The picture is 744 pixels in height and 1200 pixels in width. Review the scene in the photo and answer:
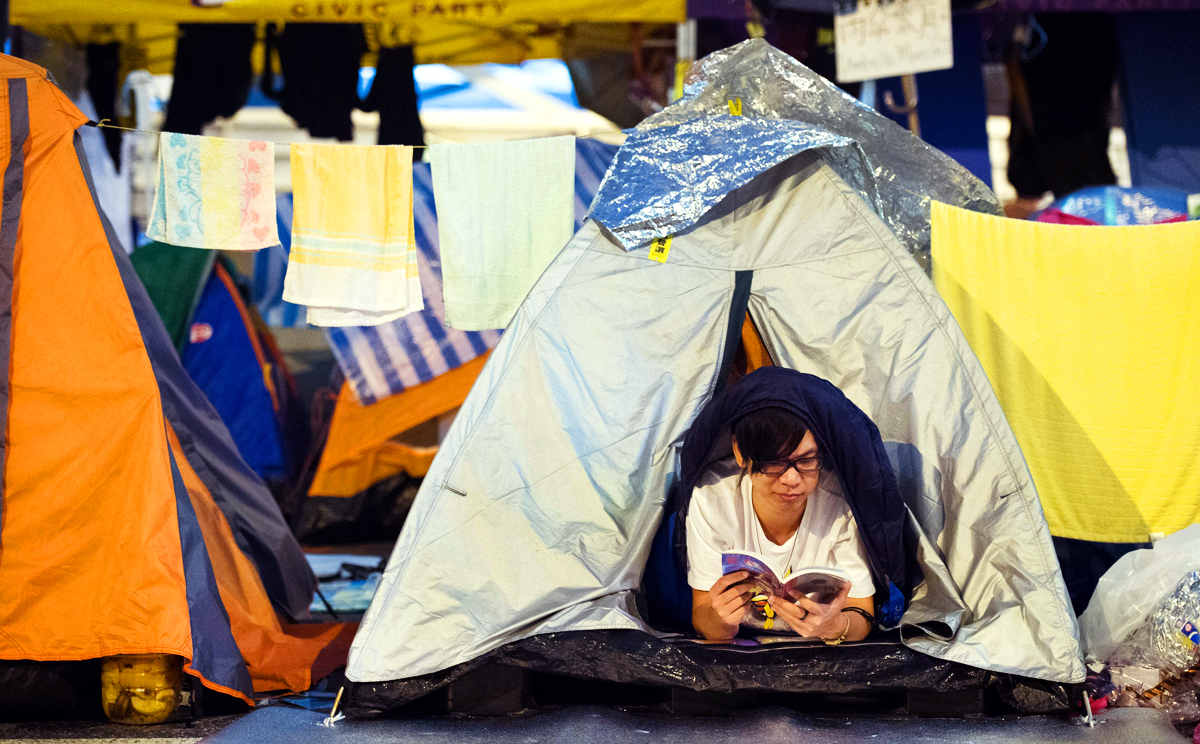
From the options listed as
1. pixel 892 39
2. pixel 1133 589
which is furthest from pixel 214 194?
pixel 1133 589

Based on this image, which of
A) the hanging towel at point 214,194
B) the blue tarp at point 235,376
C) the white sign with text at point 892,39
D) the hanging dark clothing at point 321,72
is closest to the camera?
the hanging towel at point 214,194

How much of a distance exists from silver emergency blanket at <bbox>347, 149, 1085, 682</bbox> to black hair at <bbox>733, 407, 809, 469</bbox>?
383 millimetres

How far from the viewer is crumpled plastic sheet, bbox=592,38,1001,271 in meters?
2.50

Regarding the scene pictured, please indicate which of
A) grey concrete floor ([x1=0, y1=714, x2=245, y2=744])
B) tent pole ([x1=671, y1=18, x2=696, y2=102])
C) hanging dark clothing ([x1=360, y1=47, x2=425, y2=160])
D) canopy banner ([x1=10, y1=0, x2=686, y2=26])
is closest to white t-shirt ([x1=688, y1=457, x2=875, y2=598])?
grey concrete floor ([x1=0, y1=714, x2=245, y2=744])

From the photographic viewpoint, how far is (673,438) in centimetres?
253

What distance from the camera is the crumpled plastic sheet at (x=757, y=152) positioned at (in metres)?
2.50

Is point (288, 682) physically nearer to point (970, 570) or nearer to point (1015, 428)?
point (970, 570)

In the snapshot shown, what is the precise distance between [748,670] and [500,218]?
1.55 metres

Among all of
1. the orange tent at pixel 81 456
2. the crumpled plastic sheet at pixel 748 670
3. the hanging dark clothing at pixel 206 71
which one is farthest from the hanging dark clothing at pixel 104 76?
the crumpled plastic sheet at pixel 748 670

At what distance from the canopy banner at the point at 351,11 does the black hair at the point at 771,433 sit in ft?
7.85

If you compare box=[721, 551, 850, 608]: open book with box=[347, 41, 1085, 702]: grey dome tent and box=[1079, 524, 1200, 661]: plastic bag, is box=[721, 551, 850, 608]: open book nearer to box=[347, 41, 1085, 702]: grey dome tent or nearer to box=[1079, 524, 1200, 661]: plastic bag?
box=[347, 41, 1085, 702]: grey dome tent

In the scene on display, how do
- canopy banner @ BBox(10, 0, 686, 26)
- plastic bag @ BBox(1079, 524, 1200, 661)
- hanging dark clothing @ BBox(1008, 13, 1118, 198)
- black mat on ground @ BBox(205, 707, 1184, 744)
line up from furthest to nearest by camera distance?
hanging dark clothing @ BBox(1008, 13, 1118, 198) → canopy banner @ BBox(10, 0, 686, 26) → plastic bag @ BBox(1079, 524, 1200, 661) → black mat on ground @ BBox(205, 707, 1184, 744)

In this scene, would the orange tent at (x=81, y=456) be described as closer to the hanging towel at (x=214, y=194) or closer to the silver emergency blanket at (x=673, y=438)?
the hanging towel at (x=214, y=194)

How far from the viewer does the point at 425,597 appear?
224 cm
